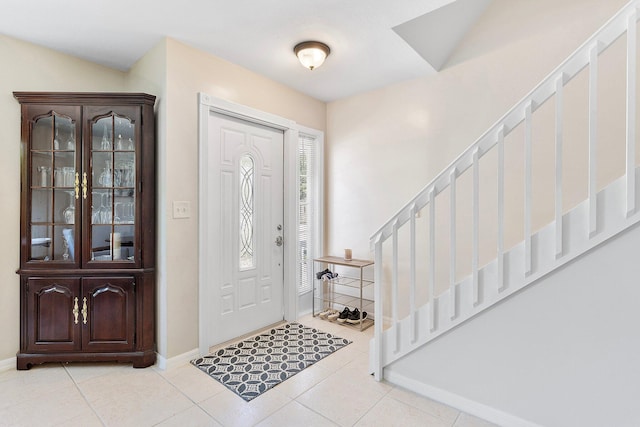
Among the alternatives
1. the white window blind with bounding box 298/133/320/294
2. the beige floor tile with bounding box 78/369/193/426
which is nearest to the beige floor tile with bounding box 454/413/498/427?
the beige floor tile with bounding box 78/369/193/426

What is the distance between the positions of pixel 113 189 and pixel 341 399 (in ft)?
7.51

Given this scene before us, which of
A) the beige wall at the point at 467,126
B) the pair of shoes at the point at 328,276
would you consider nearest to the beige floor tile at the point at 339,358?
the pair of shoes at the point at 328,276

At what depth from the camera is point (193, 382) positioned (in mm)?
2240

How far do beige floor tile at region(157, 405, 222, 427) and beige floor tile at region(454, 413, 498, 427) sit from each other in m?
1.38

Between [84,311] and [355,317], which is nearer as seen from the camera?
[84,311]

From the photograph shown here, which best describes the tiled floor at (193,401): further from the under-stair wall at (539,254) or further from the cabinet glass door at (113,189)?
the cabinet glass door at (113,189)

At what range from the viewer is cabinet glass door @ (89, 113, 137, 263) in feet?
8.06

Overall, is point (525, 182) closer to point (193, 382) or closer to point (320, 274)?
point (320, 274)

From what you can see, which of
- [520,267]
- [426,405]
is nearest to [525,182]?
[520,267]

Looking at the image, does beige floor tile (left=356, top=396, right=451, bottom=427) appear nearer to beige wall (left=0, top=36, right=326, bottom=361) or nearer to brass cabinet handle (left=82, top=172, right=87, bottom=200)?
beige wall (left=0, top=36, right=326, bottom=361)

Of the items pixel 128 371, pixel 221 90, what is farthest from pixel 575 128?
pixel 128 371

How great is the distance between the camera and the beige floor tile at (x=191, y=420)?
5.90ft

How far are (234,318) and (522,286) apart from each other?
236 centimetres

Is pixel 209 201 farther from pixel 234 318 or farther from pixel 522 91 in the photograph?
pixel 522 91
